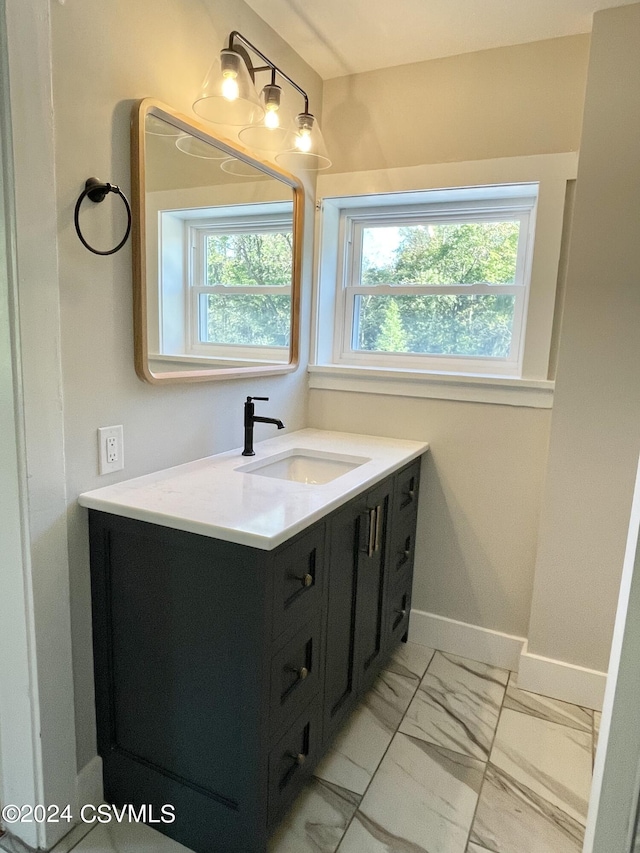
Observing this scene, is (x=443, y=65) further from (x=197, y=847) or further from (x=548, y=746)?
(x=197, y=847)

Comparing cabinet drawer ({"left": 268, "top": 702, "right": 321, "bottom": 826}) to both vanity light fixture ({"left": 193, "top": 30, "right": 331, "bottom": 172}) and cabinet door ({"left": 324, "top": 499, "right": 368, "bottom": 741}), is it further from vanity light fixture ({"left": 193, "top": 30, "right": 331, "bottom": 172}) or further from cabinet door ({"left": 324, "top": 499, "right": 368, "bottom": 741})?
vanity light fixture ({"left": 193, "top": 30, "right": 331, "bottom": 172})

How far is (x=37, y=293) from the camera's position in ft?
3.96

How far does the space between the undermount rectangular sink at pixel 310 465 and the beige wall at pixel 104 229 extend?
399mm

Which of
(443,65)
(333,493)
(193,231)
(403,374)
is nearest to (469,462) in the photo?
(403,374)

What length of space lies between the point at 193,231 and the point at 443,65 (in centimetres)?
Result: 123

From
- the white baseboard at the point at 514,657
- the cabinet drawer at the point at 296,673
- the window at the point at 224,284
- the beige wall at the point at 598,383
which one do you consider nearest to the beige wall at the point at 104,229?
the window at the point at 224,284

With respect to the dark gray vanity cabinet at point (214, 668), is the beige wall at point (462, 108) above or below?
above

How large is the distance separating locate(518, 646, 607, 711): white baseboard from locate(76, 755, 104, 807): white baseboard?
1543mm

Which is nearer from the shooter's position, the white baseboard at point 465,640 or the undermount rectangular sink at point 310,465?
the undermount rectangular sink at point 310,465

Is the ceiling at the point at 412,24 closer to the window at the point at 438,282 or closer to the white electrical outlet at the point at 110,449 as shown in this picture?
the window at the point at 438,282

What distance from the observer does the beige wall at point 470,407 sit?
6.40 feet

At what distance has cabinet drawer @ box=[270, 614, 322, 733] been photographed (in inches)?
51.1

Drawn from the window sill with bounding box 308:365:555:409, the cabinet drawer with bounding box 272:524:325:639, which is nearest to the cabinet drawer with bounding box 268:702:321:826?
the cabinet drawer with bounding box 272:524:325:639

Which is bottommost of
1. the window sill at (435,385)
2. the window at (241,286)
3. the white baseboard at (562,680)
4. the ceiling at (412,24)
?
the white baseboard at (562,680)
